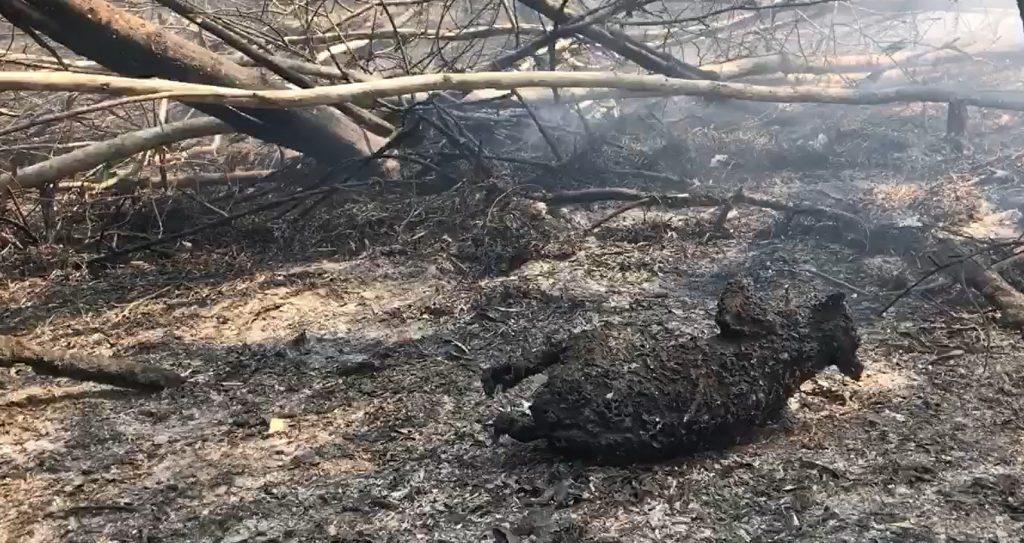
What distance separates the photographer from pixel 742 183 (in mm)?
5707

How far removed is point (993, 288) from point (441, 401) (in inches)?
103

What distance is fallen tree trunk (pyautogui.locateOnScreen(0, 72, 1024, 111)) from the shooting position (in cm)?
298

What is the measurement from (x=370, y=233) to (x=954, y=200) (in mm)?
4058

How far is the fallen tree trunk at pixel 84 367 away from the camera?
2.54 metres

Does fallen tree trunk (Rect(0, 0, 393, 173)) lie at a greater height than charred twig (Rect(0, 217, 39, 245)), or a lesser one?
greater

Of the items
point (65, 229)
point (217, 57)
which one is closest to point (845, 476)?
point (217, 57)

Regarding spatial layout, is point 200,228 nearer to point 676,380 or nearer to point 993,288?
point 676,380

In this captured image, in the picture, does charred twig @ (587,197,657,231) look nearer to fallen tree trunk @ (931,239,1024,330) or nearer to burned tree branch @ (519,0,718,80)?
burned tree branch @ (519,0,718,80)

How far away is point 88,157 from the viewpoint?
4203 mm

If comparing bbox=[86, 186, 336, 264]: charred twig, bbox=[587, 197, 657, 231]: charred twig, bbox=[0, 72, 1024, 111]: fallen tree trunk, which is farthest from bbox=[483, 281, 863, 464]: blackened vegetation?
bbox=[86, 186, 336, 264]: charred twig

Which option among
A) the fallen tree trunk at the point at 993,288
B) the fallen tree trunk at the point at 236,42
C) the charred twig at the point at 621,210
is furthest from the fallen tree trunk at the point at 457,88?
the fallen tree trunk at the point at 993,288

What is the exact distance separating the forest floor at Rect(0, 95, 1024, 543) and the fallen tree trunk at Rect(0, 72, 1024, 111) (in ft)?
2.80

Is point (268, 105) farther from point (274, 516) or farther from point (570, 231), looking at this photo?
point (274, 516)

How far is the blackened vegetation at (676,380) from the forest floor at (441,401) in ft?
0.32
